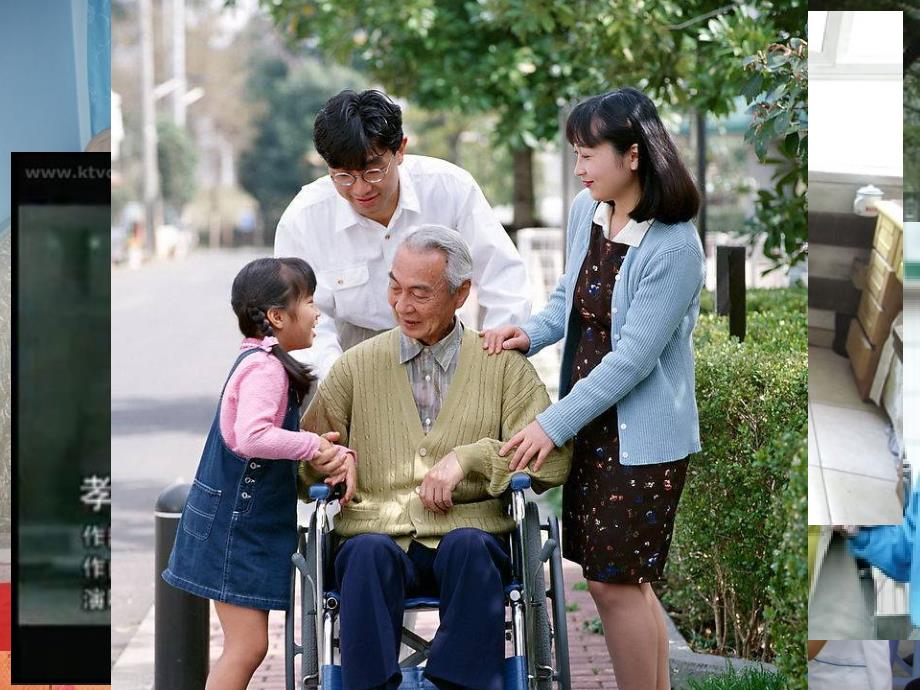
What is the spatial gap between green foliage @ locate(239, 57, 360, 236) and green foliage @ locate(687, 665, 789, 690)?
173ft

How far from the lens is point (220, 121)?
6719 cm

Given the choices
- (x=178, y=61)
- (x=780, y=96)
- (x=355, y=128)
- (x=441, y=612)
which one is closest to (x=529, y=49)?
(x=780, y=96)

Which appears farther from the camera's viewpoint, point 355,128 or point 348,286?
point 348,286

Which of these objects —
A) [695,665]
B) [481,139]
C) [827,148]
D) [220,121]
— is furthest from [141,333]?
[220,121]

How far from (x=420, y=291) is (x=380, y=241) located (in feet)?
1.94

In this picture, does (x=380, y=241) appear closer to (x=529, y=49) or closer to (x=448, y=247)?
(x=448, y=247)

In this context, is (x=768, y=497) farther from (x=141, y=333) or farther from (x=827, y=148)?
(x=141, y=333)

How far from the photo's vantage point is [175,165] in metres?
56.3

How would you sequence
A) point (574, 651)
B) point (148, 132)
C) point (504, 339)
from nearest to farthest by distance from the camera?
1. point (504, 339)
2. point (574, 651)
3. point (148, 132)

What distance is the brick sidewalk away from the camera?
5.10m

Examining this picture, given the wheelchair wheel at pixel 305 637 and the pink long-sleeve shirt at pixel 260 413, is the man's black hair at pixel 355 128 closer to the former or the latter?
the pink long-sleeve shirt at pixel 260 413

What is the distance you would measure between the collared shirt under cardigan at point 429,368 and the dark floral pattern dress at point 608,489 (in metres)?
0.35

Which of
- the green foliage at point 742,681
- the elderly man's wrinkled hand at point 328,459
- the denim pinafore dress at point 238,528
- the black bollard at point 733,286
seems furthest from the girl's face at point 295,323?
the black bollard at point 733,286

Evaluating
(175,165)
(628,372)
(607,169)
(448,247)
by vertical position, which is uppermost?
(175,165)
